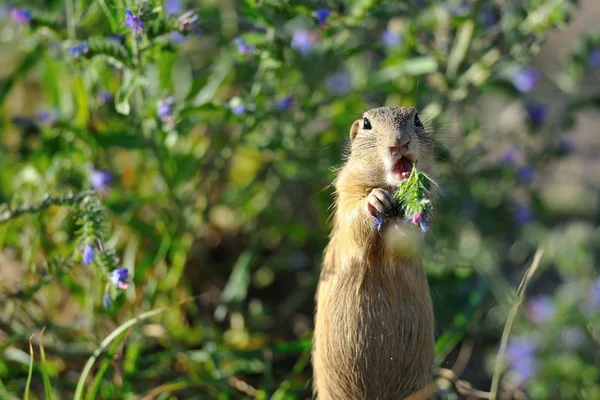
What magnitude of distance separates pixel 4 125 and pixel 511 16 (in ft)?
10.1

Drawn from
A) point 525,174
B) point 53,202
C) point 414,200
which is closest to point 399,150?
point 414,200

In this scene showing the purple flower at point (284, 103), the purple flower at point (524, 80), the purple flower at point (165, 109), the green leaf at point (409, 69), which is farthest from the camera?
the purple flower at point (524, 80)

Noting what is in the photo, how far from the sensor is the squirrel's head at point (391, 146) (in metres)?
2.96

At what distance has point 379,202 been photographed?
291 cm

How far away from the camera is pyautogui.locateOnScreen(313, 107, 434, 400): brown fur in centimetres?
304

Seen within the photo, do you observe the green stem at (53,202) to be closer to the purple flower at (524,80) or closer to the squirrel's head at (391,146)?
the squirrel's head at (391,146)

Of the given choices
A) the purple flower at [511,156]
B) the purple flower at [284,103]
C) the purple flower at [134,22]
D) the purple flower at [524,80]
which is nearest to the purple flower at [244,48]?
the purple flower at [284,103]

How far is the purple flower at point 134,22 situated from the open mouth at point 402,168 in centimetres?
117

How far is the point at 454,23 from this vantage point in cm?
404

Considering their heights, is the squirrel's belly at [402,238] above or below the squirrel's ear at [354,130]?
below

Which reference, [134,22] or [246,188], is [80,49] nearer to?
[134,22]

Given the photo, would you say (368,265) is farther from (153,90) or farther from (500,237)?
(500,237)

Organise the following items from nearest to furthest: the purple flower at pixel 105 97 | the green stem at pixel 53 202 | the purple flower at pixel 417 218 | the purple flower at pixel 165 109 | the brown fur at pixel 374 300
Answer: the purple flower at pixel 417 218, the brown fur at pixel 374 300, the green stem at pixel 53 202, the purple flower at pixel 165 109, the purple flower at pixel 105 97

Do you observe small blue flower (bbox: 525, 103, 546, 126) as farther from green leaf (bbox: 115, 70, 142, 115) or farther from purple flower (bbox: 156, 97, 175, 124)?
green leaf (bbox: 115, 70, 142, 115)
